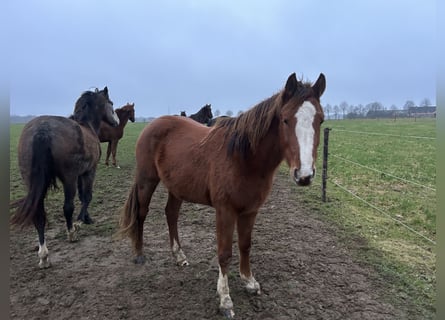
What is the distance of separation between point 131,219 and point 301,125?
254cm

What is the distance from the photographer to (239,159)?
272 centimetres

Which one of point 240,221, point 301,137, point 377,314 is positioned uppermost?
point 301,137

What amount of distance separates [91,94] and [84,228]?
2468 mm

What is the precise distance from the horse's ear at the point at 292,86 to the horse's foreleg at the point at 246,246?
1243mm

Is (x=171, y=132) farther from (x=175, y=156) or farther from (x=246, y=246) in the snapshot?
(x=246, y=246)

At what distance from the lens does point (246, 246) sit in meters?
3.08

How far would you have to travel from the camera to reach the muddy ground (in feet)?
9.02

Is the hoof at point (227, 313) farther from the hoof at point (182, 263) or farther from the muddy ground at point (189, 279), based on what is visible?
the hoof at point (182, 263)

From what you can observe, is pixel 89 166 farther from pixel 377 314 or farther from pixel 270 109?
pixel 377 314

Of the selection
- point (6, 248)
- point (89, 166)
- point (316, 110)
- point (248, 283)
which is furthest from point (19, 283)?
point (316, 110)

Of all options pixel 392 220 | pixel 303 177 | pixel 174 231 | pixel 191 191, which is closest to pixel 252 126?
pixel 303 177

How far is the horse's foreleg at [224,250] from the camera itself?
107 inches

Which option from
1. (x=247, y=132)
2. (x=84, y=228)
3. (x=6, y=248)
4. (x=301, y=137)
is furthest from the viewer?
(x=84, y=228)

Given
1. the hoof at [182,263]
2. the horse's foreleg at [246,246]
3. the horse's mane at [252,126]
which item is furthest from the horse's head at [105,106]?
the horse's foreleg at [246,246]
